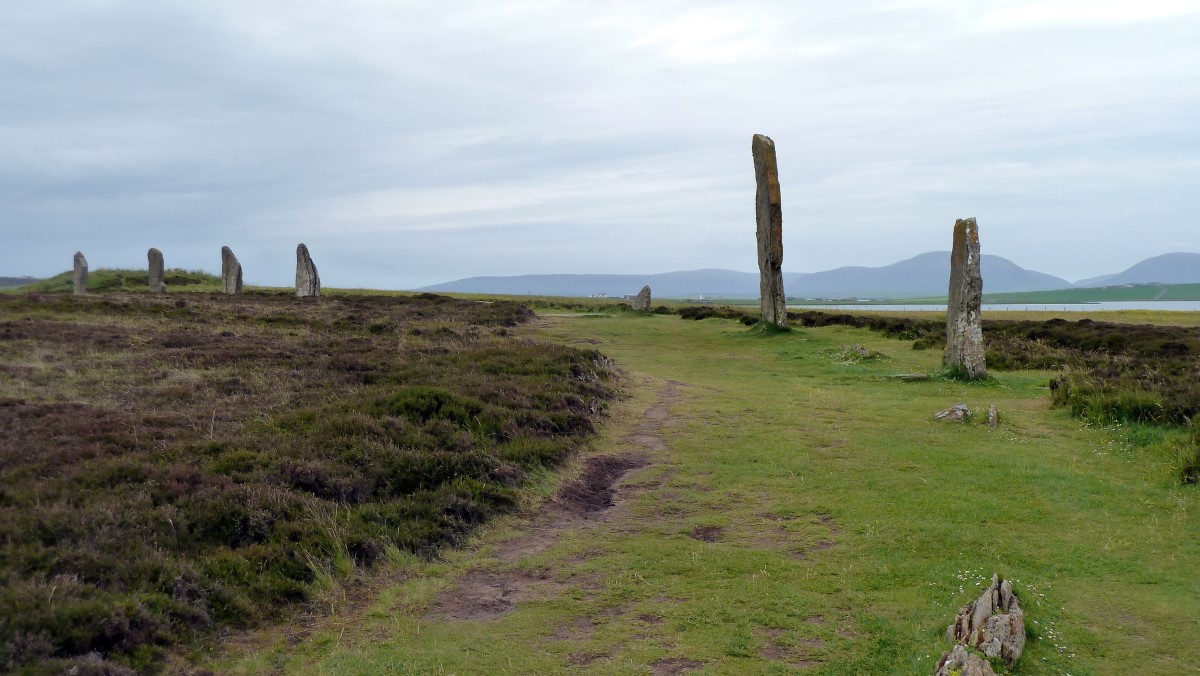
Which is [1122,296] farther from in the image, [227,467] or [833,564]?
[227,467]

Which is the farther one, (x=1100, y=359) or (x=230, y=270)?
(x=230, y=270)

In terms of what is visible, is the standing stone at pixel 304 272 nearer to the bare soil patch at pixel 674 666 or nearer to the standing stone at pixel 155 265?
the standing stone at pixel 155 265

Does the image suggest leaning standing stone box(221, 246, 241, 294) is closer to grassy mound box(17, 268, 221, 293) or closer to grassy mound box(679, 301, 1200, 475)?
grassy mound box(17, 268, 221, 293)

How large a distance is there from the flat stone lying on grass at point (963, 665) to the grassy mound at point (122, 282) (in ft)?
176

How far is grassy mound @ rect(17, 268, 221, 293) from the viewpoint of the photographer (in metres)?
50.9

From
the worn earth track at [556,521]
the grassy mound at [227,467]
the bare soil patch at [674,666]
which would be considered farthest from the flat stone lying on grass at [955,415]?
the bare soil patch at [674,666]

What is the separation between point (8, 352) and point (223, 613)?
48.1 feet

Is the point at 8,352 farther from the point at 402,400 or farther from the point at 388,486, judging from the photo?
the point at 388,486

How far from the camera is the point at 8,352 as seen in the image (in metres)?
17.2

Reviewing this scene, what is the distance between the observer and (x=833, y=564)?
8.08m

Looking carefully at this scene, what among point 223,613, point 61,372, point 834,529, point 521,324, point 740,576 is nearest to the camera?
point 223,613

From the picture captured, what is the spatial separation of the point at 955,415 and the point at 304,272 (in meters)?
40.2

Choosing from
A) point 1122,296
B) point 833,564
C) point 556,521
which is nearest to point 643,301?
point 556,521

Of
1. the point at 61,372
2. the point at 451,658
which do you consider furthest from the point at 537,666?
the point at 61,372
